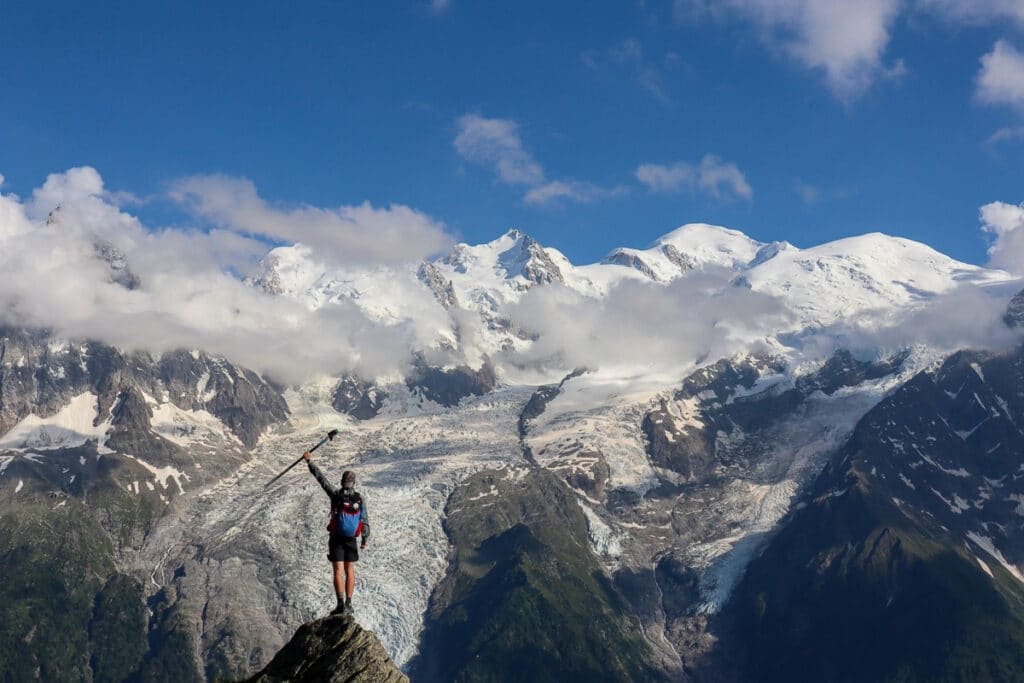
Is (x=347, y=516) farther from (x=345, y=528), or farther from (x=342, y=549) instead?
(x=342, y=549)

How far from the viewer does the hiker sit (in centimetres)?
4375

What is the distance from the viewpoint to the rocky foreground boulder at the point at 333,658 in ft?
144

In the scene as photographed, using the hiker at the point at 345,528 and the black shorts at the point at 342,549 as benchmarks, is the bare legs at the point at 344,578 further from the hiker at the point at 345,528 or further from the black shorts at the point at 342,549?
the black shorts at the point at 342,549

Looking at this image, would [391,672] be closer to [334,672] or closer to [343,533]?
[334,672]

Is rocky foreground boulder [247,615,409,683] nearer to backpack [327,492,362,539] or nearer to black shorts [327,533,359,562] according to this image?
black shorts [327,533,359,562]

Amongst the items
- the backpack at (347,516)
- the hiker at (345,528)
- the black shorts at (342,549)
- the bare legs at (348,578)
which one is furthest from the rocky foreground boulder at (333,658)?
the backpack at (347,516)

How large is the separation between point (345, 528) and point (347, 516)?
21.2 inches

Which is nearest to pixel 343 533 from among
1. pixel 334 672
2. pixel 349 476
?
pixel 349 476

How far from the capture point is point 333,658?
1746 inches

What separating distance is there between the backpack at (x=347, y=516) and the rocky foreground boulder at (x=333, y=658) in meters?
3.79

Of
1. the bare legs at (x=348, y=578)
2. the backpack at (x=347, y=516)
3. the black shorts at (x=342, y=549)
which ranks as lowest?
the bare legs at (x=348, y=578)

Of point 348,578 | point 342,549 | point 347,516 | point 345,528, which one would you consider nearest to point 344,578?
point 348,578

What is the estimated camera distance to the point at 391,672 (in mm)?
44438

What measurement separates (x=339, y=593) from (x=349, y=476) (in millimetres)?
4514
